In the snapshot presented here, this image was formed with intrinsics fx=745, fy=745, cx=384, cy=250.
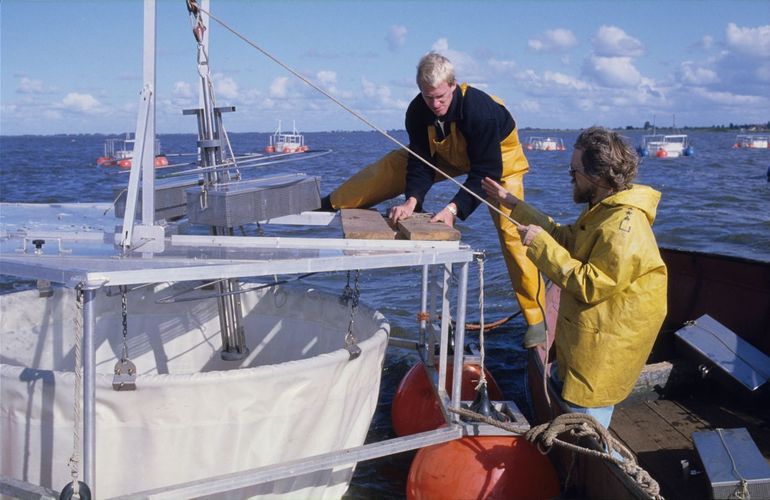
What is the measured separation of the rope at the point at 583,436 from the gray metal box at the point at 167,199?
2.67 metres

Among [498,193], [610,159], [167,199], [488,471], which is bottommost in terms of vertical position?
[488,471]

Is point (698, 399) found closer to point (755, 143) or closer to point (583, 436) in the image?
point (583, 436)

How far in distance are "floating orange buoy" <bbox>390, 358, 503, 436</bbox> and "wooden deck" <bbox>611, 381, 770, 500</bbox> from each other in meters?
1.07

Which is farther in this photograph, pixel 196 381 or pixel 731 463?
pixel 731 463

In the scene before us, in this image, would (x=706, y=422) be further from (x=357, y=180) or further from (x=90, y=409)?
(x=90, y=409)

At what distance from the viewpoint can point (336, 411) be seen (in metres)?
4.14

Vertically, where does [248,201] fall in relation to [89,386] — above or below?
above

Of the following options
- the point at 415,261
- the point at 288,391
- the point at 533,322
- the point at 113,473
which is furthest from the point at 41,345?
the point at 533,322

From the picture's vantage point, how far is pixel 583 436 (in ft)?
12.5

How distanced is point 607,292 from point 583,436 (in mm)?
808

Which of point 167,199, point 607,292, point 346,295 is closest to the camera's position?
point 607,292

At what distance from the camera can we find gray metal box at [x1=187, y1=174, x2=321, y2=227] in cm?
402

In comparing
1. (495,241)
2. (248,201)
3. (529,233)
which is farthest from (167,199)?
(495,241)

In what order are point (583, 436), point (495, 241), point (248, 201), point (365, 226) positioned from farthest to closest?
point (495, 241)
point (365, 226)
point (248, 201)
point (583, 436)
